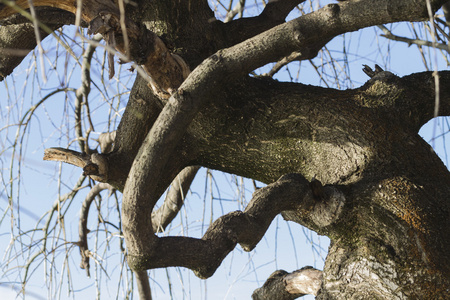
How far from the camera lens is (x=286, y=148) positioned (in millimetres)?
1563

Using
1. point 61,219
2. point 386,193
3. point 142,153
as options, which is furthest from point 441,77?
point 61,219

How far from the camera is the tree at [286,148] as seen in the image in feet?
4.26

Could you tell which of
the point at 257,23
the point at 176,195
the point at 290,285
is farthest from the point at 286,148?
the point at 176,195

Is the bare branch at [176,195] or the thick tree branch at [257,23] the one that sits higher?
the thick tree branch at [257,23]

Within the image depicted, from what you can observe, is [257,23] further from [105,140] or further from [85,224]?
[85,224]

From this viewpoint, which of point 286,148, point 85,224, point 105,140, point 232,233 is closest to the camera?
point 232,233

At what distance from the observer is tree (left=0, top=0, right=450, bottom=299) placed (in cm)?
130

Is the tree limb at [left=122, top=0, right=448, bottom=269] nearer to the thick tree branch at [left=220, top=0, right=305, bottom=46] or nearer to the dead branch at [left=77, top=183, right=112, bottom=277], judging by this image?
the thick tree branch at [left=220, top=0, right=305, bottom=46]

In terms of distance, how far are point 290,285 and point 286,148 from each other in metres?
0.48

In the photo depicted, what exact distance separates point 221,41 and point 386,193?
29.3 inches

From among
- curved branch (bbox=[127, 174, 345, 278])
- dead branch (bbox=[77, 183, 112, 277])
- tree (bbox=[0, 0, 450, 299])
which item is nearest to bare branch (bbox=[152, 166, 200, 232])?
dead branch (bbox=[77, 183, 112, 277])

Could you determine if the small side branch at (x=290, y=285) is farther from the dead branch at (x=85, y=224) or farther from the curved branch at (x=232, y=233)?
the dead branch at (x=85, y=224)

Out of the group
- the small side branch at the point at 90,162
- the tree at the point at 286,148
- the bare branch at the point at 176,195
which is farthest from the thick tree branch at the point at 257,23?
the bare branch at the point at 176,195

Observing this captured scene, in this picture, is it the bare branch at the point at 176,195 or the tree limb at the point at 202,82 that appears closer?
the tree limb at the point at 202,82
